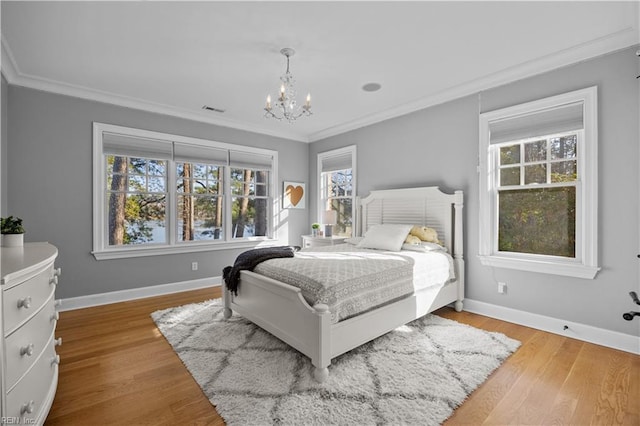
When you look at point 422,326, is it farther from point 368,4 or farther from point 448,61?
point 368,4

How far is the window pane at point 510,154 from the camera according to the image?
10.5 ft

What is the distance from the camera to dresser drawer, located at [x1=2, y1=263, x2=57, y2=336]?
123cm

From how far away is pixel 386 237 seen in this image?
358cm

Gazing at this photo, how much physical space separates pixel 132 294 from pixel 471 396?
392cm

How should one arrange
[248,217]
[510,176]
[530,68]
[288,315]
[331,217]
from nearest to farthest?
[288,315] → [530,68] → [510,176] → [331,217] → [248,217]

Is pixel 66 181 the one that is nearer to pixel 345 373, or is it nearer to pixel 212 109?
pixel 212 109

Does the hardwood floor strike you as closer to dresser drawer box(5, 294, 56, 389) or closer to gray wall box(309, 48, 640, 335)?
gray wall box(309, 48, 640, 335)

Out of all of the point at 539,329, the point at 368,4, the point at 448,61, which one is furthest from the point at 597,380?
the point at 368,4

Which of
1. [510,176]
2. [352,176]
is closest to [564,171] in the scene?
[510,176]

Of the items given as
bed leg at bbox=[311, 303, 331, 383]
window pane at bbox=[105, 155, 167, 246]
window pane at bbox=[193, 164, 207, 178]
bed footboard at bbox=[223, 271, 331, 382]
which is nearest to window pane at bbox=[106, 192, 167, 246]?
window pane at bbox=[105, 155, 167, 246]

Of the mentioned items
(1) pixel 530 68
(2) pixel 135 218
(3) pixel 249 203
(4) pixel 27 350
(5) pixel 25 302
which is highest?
(1) pixel 530 68

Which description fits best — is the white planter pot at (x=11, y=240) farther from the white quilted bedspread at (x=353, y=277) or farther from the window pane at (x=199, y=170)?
the window pane at (x=199, y=170)

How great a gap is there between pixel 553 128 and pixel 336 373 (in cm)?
298

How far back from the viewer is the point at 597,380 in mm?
2059
